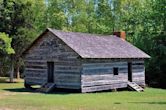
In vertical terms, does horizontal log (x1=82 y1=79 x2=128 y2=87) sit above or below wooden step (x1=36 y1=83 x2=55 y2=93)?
above

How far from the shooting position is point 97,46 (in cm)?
3906

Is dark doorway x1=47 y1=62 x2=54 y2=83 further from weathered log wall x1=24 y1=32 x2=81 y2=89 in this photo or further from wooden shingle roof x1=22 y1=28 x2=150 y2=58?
wooden shingle roof x1=22 y1=28 x2=150 y2=58

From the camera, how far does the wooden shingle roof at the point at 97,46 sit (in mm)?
36250

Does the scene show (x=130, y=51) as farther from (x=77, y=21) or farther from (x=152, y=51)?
(x=77, y=21)

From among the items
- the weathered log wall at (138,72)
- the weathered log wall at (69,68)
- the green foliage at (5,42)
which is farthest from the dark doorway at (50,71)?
the weathered log wall at (138,72)

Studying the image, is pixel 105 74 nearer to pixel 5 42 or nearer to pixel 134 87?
pixel 134 87

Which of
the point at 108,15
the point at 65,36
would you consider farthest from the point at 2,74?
the point at 65,36

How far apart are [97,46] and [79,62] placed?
14.4ft

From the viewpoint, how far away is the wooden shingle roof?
119ft

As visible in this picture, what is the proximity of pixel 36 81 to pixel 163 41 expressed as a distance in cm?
2343

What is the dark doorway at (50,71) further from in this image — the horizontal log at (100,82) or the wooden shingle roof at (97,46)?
the horizontal log at (100,82)

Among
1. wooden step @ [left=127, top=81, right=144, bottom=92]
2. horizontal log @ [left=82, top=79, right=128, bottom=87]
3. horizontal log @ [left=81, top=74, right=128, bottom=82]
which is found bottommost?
wooden step @ [left=127, top=81, right=144, bottom=92]

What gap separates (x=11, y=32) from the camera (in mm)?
52375

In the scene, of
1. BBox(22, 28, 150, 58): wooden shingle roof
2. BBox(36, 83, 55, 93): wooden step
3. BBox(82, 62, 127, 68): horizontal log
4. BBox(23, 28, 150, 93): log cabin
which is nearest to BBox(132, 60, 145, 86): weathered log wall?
BBox(23, 28, 150, 93): log cabin
